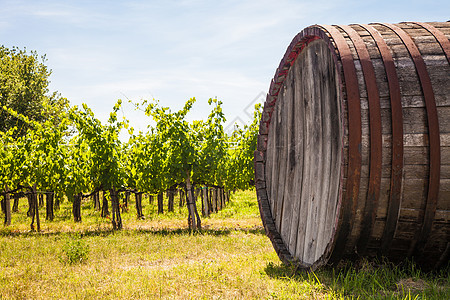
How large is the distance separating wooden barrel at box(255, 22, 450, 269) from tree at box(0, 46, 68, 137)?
22170 millimetres

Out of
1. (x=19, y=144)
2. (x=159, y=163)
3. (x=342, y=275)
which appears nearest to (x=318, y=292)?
(x=342, y=275)

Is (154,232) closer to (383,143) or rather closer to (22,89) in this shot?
(383,143)

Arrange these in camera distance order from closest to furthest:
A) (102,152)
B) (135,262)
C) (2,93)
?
(135,262) → (102,152) → (2,93)

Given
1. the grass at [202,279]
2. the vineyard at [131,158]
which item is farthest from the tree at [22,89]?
the grass at [202,279]

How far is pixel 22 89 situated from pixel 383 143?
1054 inches

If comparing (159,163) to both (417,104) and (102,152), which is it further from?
(417,104)

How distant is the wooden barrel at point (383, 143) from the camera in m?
2.89

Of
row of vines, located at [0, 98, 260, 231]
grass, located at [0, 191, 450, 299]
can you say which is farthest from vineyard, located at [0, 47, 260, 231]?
grass, located at [0, 191, 450, 299]

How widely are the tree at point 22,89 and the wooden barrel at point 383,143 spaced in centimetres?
2217

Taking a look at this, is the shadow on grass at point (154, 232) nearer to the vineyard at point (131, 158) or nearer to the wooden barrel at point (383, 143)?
the vineyard at point (131, 158)

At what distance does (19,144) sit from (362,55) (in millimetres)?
15355

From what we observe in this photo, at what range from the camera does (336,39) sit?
3.30m

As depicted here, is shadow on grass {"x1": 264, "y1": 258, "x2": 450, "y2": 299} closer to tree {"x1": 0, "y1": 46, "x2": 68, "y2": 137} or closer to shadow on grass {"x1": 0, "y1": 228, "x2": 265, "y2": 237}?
shadow on grass {"x1": 0, "y1": 228, "x2": 265, "y2": 237}

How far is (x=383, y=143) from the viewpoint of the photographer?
2.91 meters
